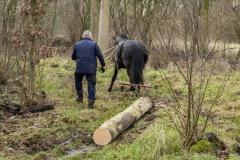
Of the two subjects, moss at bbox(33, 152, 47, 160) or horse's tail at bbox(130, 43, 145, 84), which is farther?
horse's tail at bbox(130, 43, 145, 84)

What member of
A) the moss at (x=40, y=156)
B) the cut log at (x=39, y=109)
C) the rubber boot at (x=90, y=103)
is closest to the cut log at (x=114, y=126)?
the moss at (x=40, y=156)

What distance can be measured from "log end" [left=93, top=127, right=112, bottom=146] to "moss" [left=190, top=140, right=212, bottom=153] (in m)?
1.43

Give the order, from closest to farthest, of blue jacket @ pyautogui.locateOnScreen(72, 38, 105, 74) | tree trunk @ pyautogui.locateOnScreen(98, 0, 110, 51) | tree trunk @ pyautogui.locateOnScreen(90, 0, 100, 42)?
blue jacket @ pyautogui.locateOnScreen(72, 38, 105, 74), tree trunk @ pyautogui.locateOnScreen(98, 0, 110, 51), tree trunk @ pyautogui.locateOnScreen(90, 0, 100, 42)

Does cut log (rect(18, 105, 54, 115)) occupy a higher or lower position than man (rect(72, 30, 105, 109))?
lower

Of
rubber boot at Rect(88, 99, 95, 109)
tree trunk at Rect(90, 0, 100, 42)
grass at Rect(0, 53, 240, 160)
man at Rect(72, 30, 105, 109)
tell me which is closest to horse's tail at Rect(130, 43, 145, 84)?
grass at Rect(0, 53, 240, 160)

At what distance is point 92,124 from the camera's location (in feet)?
18.1

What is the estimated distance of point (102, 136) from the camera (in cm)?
445

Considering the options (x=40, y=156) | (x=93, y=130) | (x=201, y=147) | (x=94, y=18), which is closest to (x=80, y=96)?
(x=93, y=130)

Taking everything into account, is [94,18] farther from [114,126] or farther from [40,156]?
[40,156]

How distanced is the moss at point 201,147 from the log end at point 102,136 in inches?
56.2

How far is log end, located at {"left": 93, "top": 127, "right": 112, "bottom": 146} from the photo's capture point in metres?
4.42

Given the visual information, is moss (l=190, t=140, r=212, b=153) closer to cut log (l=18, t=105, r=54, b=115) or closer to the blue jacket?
the blue jacket

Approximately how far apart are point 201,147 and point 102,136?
1667 millimetres

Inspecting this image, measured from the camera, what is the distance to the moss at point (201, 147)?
3.75m
